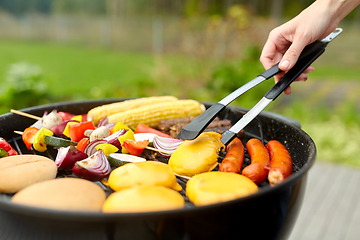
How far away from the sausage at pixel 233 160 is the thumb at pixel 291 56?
45 cm

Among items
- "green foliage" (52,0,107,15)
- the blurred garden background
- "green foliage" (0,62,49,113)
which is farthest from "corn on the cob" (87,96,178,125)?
"green foliage" (52,0,107,15)

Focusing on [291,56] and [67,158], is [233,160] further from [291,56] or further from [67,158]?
[67,158]

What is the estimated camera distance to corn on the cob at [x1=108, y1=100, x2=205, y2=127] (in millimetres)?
1896

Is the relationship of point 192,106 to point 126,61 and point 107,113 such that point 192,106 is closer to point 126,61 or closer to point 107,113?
point 107,113

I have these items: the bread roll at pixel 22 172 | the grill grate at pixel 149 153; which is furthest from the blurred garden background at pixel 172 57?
the bread roll at pixel 22 172

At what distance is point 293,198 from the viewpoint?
3.59ft

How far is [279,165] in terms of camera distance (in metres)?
1.26

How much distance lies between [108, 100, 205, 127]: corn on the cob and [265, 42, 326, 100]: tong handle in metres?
0.64

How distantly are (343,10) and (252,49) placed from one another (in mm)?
4704

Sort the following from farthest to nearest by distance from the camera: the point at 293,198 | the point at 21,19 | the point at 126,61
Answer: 1. the point at 21,19
2. the point at 126,61
3. the point at 293,198

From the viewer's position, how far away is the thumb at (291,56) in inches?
59.0

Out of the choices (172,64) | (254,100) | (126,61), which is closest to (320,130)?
(254,100)

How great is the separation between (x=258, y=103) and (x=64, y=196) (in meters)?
0.92

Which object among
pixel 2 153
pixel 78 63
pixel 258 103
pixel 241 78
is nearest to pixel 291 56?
pixel 258 103
